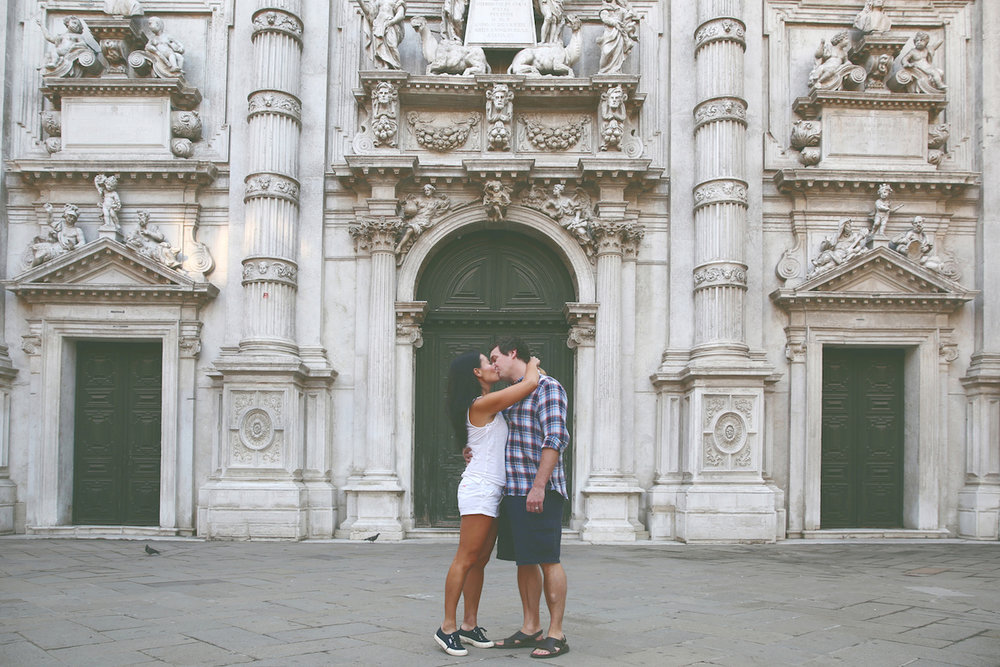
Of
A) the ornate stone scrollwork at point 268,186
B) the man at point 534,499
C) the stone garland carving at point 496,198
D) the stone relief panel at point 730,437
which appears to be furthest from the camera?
the stone garland carving at point 496,198

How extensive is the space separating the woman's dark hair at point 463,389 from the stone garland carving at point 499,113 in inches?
351

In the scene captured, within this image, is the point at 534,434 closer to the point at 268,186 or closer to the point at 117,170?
the point at 268,186

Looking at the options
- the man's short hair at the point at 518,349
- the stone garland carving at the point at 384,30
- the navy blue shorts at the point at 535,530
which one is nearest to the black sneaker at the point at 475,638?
the navy blue shorts at the point at 535,530

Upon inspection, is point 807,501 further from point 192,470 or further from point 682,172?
point 192,470

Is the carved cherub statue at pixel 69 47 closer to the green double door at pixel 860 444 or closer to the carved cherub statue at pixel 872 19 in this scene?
the carved cherub statue at pixel 872 19

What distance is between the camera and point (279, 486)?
1341 cm

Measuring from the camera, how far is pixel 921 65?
14875 millimetres

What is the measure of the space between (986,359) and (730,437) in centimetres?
444

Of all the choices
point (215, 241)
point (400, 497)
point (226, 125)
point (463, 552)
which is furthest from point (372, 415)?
point (463, 552)

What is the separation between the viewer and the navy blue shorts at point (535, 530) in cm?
592

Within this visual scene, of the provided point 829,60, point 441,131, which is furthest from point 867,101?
point 441,131

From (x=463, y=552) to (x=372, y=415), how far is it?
27.1 ft

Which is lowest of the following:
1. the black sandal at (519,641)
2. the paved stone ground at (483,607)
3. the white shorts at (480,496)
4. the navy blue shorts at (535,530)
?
the paved stone ground at (483,607)

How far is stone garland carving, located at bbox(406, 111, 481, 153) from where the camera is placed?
14711mm
